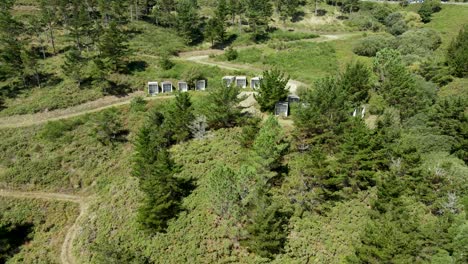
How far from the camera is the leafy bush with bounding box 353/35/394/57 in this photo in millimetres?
88938

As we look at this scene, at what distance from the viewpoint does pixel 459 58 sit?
7188 centimetres

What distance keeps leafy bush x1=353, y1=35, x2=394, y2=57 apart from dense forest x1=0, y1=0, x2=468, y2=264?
38 cm

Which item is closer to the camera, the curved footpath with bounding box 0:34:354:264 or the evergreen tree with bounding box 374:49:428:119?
the curved footpath with bounding box 0:34:354:264

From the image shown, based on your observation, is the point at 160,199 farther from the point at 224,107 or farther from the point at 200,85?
the point at 200,85

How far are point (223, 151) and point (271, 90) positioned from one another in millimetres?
13652

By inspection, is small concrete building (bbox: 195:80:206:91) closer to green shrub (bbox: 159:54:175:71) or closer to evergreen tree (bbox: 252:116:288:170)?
green shrub (bbox: 159:54:175:71)

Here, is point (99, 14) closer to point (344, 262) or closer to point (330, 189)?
point (330, 189)

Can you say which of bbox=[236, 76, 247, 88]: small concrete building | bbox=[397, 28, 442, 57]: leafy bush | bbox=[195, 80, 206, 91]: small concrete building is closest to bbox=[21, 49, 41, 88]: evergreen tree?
bbox=[195, 80, 206, 91]: small concrete building

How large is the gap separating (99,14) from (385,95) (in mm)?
83043

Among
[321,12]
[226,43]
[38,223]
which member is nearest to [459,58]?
[226,43]

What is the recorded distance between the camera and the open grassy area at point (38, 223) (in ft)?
147

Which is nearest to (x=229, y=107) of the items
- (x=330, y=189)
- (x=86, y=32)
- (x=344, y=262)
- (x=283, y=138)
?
(x=283, y=138)

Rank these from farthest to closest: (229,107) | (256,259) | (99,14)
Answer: (99,14) < (229,107) < (256,259)

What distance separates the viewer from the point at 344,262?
31.7m
